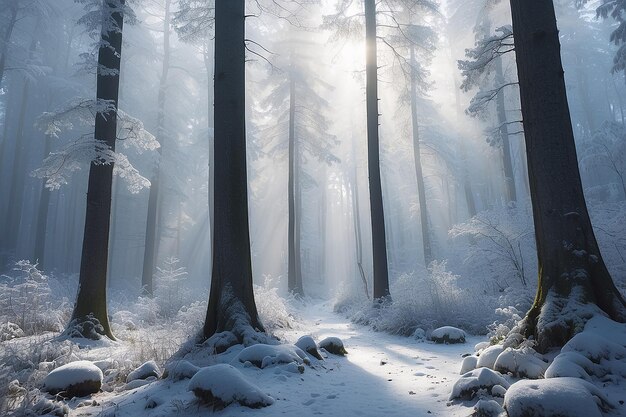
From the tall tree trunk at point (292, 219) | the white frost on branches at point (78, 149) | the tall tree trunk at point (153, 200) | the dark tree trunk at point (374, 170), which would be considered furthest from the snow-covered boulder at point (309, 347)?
the tall tree trunk at point (153, 200)

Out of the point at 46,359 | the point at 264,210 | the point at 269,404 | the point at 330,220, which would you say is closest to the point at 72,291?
the point at 46,359

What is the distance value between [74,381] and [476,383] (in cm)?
430

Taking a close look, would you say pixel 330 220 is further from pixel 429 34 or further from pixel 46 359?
pixel 46 359

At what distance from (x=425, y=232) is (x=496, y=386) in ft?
64.3

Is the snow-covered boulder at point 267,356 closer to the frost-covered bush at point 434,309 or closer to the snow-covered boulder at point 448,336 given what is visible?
the snow-covered boulder at point 448,336

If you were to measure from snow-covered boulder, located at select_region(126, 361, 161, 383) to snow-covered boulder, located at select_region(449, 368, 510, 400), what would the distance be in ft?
11.5

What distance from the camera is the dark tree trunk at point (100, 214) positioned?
7.97 metres

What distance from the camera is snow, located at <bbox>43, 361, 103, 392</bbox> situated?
4.01 m

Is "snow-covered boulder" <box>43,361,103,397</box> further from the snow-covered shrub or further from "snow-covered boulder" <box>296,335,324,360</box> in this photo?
the snow-covered shrub

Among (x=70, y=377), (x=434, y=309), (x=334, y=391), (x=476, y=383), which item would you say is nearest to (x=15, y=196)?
(x=70, y=377)

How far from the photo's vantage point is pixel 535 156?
4.33 metres

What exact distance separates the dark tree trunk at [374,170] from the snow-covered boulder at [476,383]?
7534mm

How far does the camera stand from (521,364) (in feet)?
11.4

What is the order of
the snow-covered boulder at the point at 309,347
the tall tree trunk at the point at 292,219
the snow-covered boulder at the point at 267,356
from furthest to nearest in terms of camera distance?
the tall tree trunk at the point at 292,219 → the snow-covered boulder at the point at 309,347 → the snow-covered boulder at the point at 267,356
